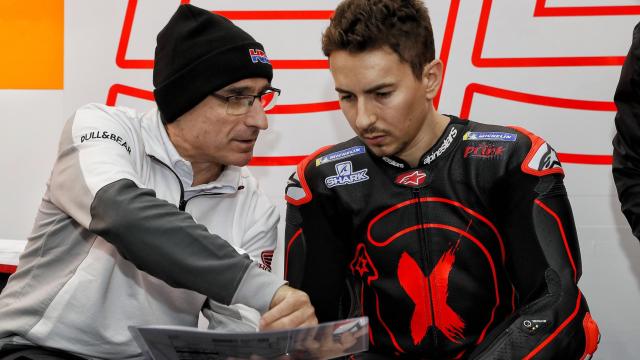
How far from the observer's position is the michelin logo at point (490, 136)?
1.38m

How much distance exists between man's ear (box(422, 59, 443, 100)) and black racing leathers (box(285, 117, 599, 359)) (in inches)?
3.7

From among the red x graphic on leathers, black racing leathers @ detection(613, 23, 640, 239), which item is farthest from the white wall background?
the red x graphic on leathers

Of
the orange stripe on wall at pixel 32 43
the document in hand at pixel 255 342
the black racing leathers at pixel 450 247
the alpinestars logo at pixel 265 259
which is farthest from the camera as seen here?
the orange stripe on wall at pixel 32 43

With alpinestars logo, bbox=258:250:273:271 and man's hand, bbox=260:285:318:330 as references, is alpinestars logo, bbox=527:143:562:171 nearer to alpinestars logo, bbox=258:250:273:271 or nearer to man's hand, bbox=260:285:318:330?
man's hand, bbox=260:285:318:330

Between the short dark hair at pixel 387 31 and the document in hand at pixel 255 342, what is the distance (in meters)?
0.57

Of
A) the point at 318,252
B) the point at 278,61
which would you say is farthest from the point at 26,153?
the point at 318,252

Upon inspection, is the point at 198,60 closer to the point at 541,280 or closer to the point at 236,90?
the point at 236,90

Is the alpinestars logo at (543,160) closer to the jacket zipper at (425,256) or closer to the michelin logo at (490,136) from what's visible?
the michelin logo at (490,136)

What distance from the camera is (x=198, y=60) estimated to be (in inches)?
58.5

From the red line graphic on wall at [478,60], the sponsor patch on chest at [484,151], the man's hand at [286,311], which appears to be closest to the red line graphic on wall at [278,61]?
the red line graphic on wall at [478,60]

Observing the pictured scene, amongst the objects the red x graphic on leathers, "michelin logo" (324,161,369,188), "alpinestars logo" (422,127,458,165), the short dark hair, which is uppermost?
the short dark hair

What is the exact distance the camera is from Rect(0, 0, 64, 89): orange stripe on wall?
219 cm

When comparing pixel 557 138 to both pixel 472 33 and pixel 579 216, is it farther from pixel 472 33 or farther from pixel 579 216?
pixel 472 33

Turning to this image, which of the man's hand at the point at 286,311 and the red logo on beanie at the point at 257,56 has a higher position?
the red logo on beanie at the point at 257,56
